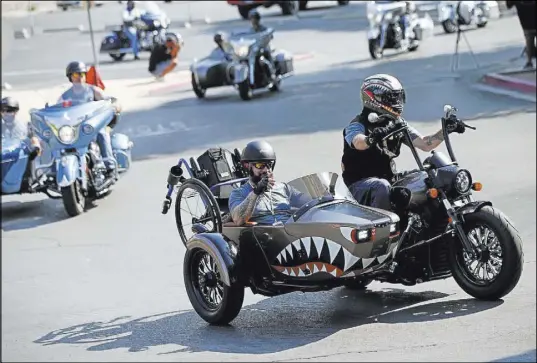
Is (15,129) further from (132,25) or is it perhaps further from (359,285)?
(132,25)

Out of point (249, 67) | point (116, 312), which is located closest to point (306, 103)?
point (249, 67)

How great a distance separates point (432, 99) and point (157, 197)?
8.21m

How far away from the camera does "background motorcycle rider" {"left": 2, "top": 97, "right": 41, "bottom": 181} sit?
612 inches

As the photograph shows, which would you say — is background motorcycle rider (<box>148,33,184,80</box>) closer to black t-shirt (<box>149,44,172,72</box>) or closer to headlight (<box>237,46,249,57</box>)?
black t-shirt (<box>149,44,172,72</box>)

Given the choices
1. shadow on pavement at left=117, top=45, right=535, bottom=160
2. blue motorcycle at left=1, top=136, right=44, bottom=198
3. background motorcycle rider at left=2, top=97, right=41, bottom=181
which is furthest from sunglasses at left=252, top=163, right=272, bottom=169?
shadow on pavement at left=117, top=45, right=535, bottom=160

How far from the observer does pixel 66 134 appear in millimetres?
15156

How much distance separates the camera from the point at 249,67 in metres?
24.6

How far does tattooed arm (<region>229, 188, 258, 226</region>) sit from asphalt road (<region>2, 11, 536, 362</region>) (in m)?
0.78

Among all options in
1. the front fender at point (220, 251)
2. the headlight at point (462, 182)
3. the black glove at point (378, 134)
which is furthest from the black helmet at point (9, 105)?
the headlight at point (462, 182)

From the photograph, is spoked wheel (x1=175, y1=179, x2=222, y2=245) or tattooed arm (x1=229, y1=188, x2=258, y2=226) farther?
spoked wheel (x1=175, y1=179, x2=222, y2=245)

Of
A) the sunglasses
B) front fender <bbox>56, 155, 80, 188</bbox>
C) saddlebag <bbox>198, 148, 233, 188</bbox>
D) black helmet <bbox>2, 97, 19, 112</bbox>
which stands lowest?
front fender <bbox>56, 155, 80, 188</bbox>

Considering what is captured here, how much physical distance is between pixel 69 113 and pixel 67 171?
0.90 metres

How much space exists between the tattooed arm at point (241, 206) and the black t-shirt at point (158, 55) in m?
20.2

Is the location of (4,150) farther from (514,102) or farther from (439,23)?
(439,23)
